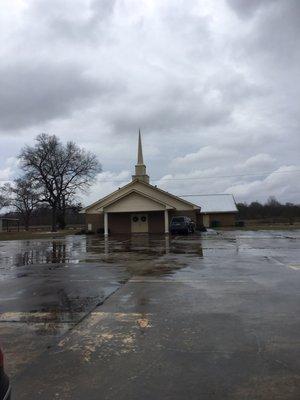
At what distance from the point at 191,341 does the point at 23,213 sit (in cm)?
9310

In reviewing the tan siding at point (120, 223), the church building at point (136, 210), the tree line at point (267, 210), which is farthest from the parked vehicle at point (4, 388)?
the tree line at point (267, 210)

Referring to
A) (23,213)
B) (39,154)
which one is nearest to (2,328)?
(39,154)

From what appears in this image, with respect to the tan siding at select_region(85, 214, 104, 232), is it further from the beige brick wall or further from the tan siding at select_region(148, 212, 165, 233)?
the beige brick wall

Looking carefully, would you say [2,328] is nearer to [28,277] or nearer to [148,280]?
[148,280]

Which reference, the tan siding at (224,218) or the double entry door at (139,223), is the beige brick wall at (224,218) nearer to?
the tan siding at (224,218)

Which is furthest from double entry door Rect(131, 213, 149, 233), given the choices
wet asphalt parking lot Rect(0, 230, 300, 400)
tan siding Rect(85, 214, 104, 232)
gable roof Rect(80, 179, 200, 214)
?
wet asphalt parking lot Rect(0, 230, 300, 400)

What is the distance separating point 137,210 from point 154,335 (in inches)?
1633

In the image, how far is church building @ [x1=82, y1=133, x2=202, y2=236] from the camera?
159ft

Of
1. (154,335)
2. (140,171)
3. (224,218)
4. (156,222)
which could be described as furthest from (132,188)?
(154,335)

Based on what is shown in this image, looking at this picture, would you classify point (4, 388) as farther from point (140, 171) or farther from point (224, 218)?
point (224, 218)

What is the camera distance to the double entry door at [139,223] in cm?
5041

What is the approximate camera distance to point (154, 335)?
283 inches

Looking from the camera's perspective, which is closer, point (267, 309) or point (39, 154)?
point (267, 309)

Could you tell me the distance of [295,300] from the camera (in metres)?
9.70
